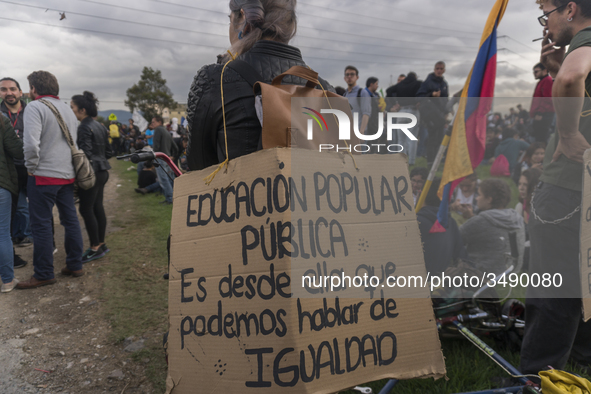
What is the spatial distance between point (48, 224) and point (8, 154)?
0.84m

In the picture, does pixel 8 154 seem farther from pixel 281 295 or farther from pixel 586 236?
pixel 586 236

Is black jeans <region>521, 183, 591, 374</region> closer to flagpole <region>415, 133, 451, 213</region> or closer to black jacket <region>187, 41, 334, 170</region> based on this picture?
flagpole <region>415, 133, 451, 213</region>

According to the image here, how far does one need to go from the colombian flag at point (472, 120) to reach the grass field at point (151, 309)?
103cm

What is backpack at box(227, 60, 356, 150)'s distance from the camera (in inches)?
51.3

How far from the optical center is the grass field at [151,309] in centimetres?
221

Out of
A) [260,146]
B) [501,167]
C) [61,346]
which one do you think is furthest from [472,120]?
[501,167]

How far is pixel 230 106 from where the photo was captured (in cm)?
149

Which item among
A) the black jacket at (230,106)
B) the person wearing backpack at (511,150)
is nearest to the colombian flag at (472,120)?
the black jacket at (230,106)

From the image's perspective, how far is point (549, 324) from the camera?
1902 mm

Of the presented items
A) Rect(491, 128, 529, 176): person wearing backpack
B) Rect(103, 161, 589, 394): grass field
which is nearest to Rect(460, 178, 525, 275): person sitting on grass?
Rect(103, 161, 589, 394): grass field

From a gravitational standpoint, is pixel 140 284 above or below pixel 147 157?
below

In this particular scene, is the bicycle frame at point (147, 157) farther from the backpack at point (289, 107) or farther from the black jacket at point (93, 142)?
the black jacket at point (93, 142)

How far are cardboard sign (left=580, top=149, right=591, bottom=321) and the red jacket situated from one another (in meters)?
4.10

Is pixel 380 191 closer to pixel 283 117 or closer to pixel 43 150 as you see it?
pixel 283 117
